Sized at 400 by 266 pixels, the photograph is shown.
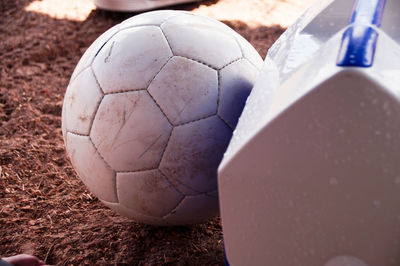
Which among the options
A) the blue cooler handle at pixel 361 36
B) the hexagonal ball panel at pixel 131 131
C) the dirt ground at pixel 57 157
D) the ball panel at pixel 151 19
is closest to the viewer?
the blue cooler handle at pixel 361 36

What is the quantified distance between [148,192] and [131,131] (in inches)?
9.3

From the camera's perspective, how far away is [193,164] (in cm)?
149

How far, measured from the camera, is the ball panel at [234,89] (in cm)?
152

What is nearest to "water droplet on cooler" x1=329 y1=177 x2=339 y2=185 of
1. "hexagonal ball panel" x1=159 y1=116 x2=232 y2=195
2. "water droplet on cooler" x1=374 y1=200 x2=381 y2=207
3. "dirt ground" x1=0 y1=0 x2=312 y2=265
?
"water droplet on cooler" x1=374 y1=200 x2=381 y2=207

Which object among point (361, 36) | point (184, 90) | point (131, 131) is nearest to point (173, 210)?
point (131, 131)

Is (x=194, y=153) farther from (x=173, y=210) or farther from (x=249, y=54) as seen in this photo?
(x=249, y=54)

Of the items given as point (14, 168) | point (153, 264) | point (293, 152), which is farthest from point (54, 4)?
point (293, 152)

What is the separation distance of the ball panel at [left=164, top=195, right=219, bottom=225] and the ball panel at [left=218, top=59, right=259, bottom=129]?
0.30 metres

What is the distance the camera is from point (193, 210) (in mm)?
1597

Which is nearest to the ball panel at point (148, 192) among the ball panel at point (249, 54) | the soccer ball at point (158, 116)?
the soccer ball at point (158, 116)

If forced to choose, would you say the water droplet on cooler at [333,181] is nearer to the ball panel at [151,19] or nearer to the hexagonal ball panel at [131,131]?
the hexagonal ball panel at [131,131]

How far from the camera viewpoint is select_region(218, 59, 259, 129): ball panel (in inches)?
59.9

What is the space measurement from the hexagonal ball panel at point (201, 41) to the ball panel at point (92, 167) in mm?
489

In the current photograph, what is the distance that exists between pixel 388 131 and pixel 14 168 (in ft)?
6.85
